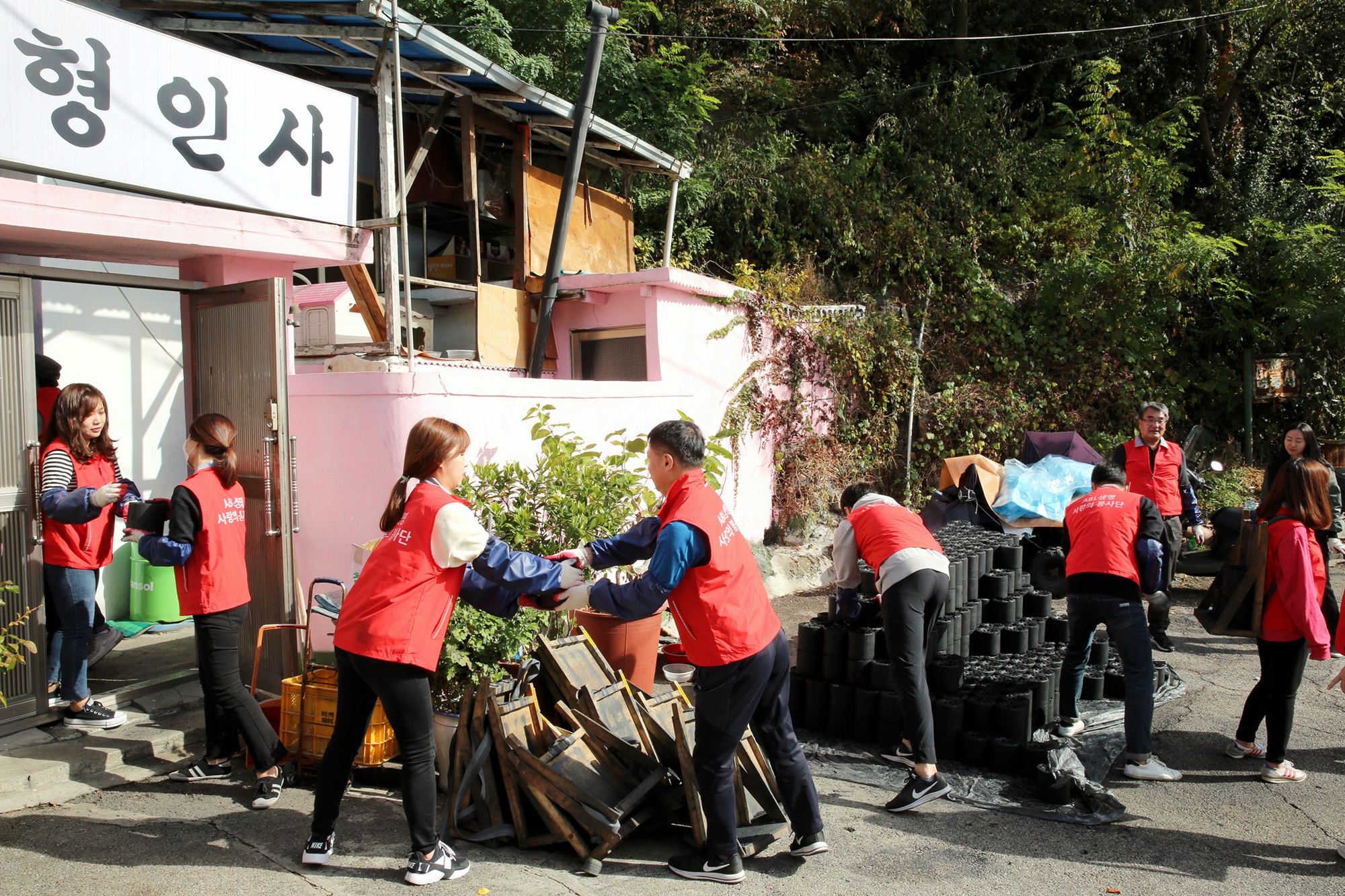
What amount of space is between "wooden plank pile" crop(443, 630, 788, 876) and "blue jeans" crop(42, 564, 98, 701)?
7.70 feet

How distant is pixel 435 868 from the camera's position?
3488 mm

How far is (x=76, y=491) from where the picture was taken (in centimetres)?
446

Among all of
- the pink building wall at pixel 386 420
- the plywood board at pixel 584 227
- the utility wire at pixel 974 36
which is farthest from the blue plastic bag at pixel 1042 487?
the utility wire at pixel 974 36

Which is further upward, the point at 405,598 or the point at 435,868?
the point at 405,598

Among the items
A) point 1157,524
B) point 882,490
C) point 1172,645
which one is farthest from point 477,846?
point 882,490

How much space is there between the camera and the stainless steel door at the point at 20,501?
4.70m

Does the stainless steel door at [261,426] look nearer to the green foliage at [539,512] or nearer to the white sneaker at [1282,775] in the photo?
the green foliage at [539,512]

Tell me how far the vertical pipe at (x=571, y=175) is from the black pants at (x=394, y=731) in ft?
21.5

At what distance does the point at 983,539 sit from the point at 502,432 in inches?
159

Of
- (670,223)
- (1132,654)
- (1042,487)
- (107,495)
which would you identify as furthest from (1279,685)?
(670,223)

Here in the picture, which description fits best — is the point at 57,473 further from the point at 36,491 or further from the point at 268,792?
the point at 268,792

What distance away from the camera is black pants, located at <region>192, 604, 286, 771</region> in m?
4.17

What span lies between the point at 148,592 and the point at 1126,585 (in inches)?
263

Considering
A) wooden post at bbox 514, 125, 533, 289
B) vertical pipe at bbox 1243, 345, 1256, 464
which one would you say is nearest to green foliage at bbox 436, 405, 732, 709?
wooden post at bbox 514, 125, 533, 289
